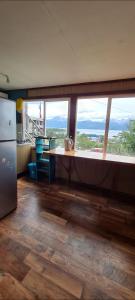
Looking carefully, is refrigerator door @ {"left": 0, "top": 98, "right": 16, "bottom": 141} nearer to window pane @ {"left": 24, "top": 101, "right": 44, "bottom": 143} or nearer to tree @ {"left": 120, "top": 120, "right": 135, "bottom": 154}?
window pane @ {"left": 24, "top": 101, "right": 44, "bottom": 143}

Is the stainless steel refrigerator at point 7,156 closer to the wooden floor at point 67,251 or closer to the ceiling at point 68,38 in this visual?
the wooden floor at point 67,251

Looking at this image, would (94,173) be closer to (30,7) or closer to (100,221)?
(100,221)

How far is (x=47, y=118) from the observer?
3957 mm

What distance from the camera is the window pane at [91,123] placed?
3291mm

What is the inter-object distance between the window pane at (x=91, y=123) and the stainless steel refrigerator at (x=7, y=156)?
6.04ft

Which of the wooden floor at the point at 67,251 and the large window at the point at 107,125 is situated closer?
the wooden floor at the point at 67,251

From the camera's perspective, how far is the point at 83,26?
1.41 meters

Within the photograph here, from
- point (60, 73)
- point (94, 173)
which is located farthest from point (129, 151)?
point (60, 73)

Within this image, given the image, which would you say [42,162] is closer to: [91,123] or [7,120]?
[91,123]

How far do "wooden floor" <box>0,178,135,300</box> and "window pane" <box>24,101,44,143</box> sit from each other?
7.07ft

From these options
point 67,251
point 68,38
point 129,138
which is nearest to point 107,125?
point 129,138

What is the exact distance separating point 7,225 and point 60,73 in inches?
106

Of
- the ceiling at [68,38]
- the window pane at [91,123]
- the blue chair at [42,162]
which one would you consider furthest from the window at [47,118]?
the ceiling at [68,38]

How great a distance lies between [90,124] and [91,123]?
35mm
